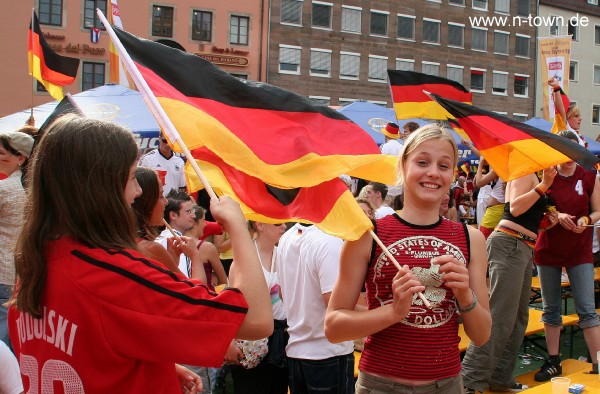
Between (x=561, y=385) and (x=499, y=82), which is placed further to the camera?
(x=499, y=82)

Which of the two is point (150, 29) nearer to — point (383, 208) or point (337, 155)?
point (383, 208)

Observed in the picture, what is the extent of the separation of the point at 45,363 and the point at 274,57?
124ft

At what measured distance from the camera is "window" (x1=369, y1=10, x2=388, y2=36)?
42188 mm

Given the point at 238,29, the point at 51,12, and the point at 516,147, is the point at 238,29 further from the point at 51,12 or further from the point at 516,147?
the point at 516,147

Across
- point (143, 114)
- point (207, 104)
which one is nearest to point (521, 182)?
point (207, 104)

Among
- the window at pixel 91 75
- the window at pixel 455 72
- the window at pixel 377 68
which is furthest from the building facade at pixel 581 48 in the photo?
the window at pixel 91 75

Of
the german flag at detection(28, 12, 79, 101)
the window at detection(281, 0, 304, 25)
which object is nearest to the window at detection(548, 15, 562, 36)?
the window at detection(281, 0, 304, 25)

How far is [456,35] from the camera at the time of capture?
4541 cm

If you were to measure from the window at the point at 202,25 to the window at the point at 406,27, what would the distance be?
1411 cm

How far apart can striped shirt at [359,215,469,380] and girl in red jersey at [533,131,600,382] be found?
10.3 feet

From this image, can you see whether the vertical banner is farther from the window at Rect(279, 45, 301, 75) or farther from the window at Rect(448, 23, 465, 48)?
the window at Rect(448, 23, 465, 48)

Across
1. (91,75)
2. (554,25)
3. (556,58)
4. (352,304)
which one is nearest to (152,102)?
(352,304)

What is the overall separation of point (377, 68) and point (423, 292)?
4090cm

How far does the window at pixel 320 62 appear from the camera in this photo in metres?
40.0
